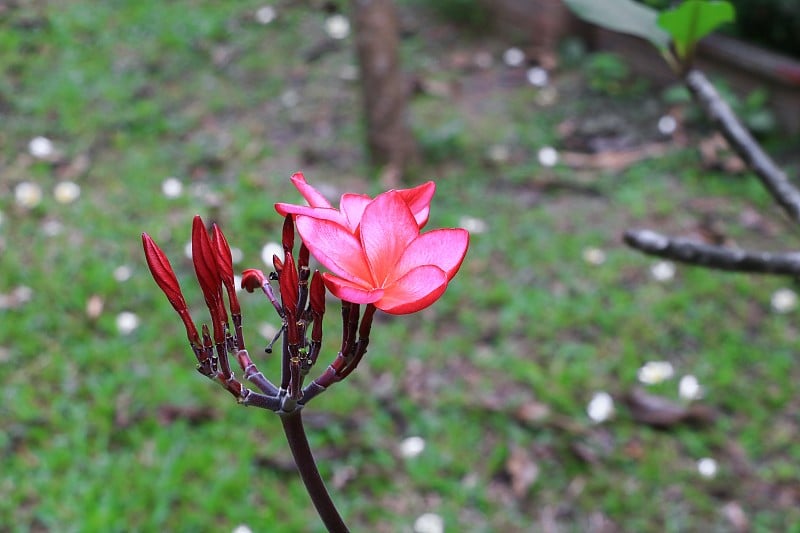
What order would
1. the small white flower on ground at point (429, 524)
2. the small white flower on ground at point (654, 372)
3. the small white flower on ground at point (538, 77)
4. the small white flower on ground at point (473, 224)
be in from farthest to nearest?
the small white flower on ground at point (538, 77)
the small white flower on ground at point (473, 224)
the small white flower on ground at point (654, 372)
the small white flower on ground at point (429, 524)

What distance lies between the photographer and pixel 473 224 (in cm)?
313

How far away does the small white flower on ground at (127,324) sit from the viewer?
261 cm

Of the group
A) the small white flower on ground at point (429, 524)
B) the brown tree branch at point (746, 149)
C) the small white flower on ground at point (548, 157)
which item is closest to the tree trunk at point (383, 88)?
the small white flower on ground at point (548, 157)

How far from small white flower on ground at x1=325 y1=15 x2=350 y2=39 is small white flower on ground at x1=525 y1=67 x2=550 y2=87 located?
1129 mm

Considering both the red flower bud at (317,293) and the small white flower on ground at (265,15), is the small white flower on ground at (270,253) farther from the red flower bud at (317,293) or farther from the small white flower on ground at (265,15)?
the small white flower on ground at (265,15)

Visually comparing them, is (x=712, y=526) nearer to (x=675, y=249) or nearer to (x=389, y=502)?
(x=389, y=502)

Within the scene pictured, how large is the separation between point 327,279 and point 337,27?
4.50 metres

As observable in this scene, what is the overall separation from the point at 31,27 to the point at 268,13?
136 centimetres

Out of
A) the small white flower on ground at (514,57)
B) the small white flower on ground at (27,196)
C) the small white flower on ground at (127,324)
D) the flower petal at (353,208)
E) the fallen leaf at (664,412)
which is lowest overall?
the small white flower on ground at (514,57)

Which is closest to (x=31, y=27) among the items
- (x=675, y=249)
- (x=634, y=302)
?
(x=634, y=302)

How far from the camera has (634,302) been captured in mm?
2801

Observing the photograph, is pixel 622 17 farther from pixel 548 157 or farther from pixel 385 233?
pixel 548 157

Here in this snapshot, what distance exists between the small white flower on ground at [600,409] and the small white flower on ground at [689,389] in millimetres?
218

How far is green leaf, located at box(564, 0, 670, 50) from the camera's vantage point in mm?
986
